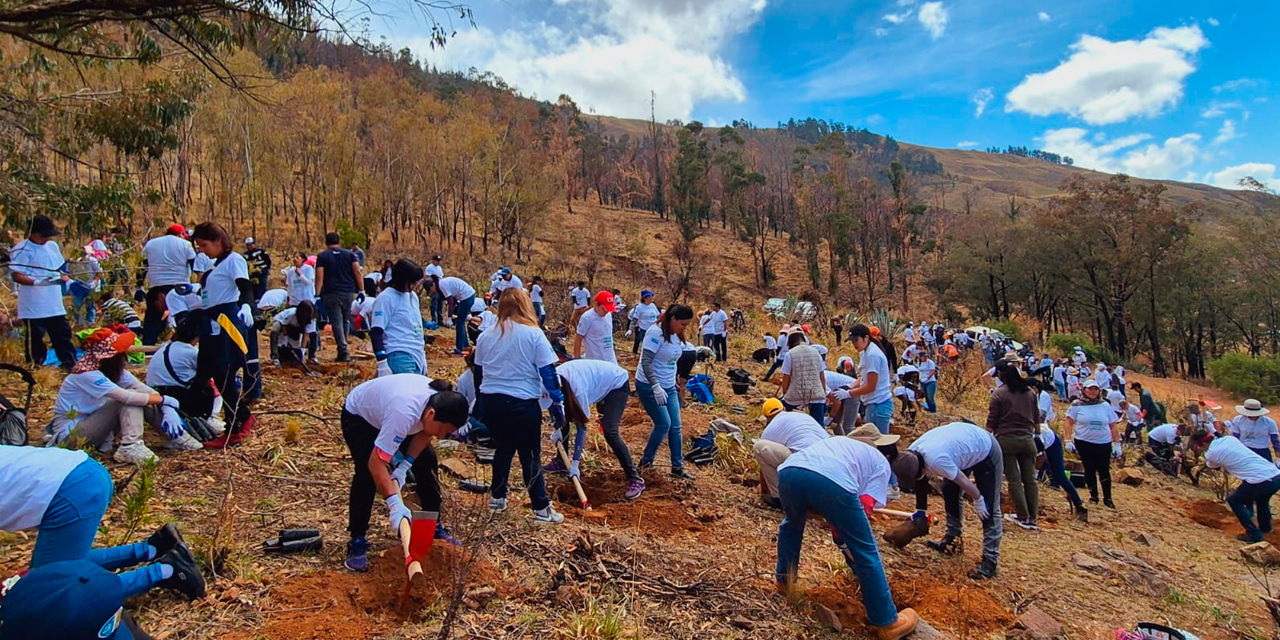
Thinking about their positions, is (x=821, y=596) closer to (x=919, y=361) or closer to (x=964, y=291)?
(x=919, y=361)

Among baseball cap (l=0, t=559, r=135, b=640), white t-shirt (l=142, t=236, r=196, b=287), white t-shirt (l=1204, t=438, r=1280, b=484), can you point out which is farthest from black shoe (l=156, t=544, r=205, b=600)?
white t-shirt (l=1204, t=438, r=1280, b=484)

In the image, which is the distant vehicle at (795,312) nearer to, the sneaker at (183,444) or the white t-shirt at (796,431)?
the white t-shirt at (796,431)

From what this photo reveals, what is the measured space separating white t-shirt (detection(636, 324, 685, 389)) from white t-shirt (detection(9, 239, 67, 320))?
207 inches

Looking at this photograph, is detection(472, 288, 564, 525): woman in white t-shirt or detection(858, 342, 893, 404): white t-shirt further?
detection(858, 342, 893, 404): white t-shirt

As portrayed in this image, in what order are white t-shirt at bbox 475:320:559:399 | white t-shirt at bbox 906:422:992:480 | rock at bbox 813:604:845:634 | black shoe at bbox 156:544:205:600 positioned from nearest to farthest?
black shoe at bbox 156:544:205:600, rock at bbox 813:604:845:634, white t-shirt at bbox 475:320:559:399, white t-shirt at bbox 906:422:992:480

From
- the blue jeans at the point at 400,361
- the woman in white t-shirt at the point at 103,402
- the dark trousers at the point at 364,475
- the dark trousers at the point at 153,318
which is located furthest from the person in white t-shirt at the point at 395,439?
the dark trousers at the point at 153,318

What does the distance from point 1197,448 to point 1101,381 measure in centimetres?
532

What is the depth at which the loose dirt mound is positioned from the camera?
3123mm

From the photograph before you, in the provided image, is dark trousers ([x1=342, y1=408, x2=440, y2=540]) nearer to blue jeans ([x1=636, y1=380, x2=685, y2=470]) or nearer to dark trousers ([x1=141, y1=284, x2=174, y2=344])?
blue jeans ([x1=636, y1=380, x2=685, y2=470])

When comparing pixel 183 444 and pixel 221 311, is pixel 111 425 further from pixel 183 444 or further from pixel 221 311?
pixel 221 311

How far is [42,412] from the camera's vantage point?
5785 millimetres

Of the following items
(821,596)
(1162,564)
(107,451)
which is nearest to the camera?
(821,596)

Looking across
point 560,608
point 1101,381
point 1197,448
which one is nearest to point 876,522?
point 560,608

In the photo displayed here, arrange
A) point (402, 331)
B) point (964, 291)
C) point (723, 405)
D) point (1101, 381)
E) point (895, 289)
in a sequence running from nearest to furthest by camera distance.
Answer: point (402, 331) → point (723, 405) → point (1101, 381) → point (964, 291) → point (895, 289)
